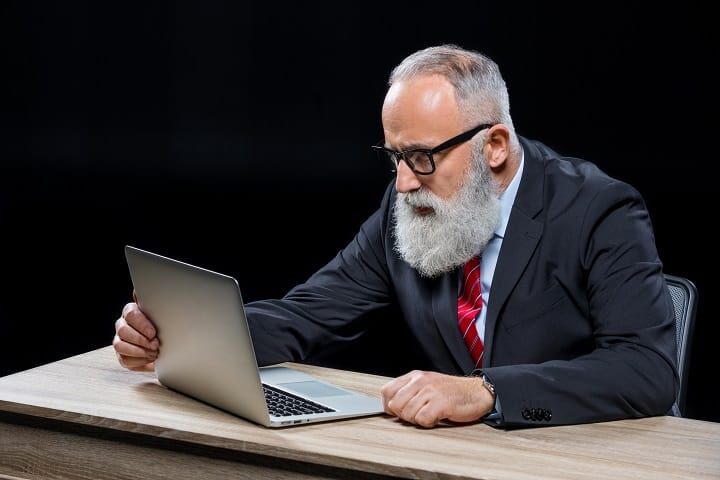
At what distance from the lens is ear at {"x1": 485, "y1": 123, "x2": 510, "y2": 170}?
2.24 m

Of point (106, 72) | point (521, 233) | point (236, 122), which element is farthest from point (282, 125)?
point (521, 233)

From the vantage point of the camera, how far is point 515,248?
7.23 ft

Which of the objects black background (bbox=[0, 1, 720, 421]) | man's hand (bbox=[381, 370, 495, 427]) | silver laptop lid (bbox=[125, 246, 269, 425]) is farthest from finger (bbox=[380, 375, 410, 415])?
black background (bbox=[0, 1, 720, 421])

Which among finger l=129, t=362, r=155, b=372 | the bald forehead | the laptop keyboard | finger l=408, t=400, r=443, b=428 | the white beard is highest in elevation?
the bald forehead

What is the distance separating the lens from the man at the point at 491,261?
200cm

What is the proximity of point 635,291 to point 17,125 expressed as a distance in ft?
10.4

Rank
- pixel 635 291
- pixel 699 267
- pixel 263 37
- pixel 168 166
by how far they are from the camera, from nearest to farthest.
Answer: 1. pixel 635 291
2. pixel 699 267
3. pixel 263 37
4. pixel 168 166

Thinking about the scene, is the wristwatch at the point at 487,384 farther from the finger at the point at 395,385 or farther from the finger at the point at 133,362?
the finger at the point at 133,362

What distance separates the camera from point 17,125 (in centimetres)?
442

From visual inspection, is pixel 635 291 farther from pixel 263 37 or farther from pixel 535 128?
pixel 263 37

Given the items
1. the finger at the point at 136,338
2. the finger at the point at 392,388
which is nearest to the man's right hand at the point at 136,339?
the finger at the point at 136,338

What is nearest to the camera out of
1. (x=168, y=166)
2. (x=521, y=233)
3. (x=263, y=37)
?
(x=521, y=233)

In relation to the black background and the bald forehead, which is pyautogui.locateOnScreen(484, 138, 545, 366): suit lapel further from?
the black background

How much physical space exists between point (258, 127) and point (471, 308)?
1.92 metres
